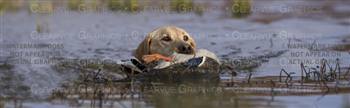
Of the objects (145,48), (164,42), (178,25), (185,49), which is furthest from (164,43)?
(178,25)

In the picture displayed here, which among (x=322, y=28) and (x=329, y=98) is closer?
(x=329, y=98)

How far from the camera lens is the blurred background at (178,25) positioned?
7820 mm

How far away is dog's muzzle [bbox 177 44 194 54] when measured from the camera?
9352 mm

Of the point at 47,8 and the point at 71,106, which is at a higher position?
the point at 47,8

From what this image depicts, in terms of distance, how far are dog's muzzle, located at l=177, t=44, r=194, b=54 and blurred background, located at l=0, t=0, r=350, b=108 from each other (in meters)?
0.69

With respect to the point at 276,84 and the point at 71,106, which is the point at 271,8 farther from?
the point at 71,106

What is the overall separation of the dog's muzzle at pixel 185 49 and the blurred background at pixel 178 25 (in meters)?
0.69

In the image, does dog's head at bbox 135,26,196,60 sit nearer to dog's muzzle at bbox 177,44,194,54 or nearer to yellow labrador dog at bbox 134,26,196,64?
yellow labrador dog at bbox 134,26,196,64

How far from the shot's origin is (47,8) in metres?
15.4

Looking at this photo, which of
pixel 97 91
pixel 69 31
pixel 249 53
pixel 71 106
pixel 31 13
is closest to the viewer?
pixel 71 106

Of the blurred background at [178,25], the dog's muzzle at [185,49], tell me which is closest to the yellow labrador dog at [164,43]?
the dog's muzzle at [185,49]

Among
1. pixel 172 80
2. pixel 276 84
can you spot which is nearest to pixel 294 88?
pixel 276 84

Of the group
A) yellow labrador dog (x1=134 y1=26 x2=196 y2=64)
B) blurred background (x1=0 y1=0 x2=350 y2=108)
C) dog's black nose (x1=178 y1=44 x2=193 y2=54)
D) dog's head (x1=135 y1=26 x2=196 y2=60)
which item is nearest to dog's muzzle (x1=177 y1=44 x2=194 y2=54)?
dog's black nose (x1=178 y1=44 x2=193 y2=54)

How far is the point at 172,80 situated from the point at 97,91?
1.07m
